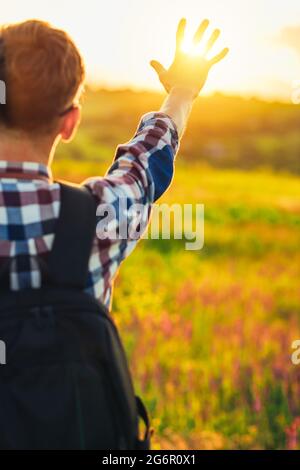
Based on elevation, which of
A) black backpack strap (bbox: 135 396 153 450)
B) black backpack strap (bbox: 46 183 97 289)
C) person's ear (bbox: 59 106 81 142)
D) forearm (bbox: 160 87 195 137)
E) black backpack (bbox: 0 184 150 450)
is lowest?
black backpack strap (bbox: 135 396 153 450)

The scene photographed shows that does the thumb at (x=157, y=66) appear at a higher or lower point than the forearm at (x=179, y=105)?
higher

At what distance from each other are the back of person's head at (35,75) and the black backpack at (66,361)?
0.76ft

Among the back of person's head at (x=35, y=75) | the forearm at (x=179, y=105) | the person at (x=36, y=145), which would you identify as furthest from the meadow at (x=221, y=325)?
the back of person's head at (x=35, y=75)

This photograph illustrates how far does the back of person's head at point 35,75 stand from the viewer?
248 centimetres

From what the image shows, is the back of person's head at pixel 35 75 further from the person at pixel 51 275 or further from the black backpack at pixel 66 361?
the black backpack at pixel 66 361

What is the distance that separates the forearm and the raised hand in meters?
0.02

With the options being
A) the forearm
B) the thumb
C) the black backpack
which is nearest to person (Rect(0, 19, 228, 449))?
the black backpack

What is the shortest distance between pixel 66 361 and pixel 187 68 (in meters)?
1.31

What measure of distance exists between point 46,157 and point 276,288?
7.74 meters

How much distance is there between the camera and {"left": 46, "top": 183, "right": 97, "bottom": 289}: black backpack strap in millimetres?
2432

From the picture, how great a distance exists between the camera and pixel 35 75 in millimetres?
2477

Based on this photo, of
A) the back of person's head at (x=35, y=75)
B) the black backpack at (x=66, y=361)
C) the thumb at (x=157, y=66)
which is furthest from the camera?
the thumb at (x=157, y=66)

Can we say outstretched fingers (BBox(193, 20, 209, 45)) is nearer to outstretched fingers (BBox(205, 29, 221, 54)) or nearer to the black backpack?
outstretched fingers (BBox(205, 29, 221, 54))
